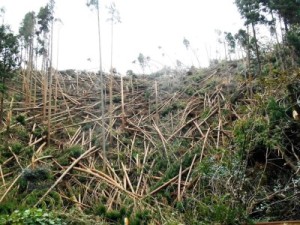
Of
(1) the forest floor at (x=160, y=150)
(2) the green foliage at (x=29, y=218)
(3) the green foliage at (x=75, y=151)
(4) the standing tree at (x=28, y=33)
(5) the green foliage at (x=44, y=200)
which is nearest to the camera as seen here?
(2) the green foliage at (x=29, y=218)

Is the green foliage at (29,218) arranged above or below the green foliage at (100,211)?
above

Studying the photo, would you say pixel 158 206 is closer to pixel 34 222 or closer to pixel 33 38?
pixel 34 222

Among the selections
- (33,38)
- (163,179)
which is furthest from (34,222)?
(33,38)

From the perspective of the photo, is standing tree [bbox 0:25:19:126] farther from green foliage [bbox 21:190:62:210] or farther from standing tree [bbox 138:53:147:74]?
standing tree [bbox 138:53:147:74]

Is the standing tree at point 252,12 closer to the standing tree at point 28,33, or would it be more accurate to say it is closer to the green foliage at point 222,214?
the green foliage at point 222,214

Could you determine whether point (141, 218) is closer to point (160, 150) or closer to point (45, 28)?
point (160, 150)

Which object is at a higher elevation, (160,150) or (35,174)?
(160,150)

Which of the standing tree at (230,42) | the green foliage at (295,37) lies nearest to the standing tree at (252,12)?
the green foliage at (295,37)

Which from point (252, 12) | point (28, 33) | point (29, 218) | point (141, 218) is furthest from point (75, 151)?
point (252, 12)

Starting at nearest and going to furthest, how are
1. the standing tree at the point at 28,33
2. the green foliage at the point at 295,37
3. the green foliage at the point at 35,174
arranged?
the green foliage at the point at 35,174 → the green foliage at the point at 295,37 → the standing tree at the point at 28,33

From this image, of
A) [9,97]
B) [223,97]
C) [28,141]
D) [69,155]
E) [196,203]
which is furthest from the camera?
[9,97]

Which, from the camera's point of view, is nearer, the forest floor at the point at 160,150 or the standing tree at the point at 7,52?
the forest floor at the point at 160,150

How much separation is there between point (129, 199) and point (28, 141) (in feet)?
12.5

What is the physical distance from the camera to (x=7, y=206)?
666 cm
